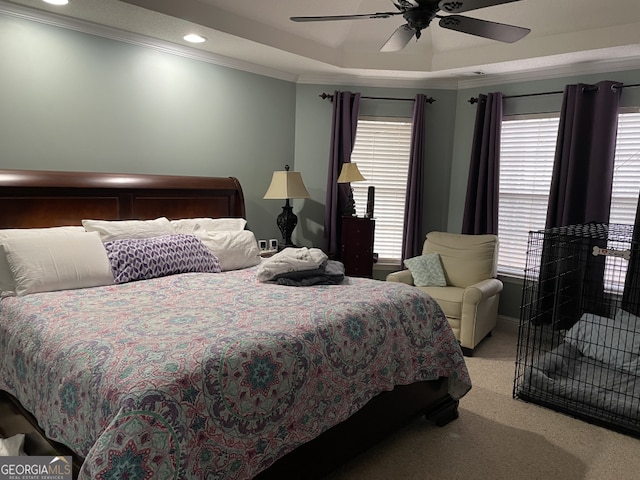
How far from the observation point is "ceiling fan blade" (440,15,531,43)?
2.46 meters

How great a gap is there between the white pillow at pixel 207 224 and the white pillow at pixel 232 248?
118 millimetres

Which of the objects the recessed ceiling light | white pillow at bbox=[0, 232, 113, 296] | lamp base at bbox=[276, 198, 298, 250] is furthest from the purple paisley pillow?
the recessed ceiling light

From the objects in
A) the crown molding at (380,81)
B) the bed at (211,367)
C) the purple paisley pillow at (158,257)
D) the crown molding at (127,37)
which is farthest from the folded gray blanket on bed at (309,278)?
the crown molding at (380,81)

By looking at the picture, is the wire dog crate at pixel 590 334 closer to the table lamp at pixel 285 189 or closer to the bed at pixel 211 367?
the bed at pixel 211 367

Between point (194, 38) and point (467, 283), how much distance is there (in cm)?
317

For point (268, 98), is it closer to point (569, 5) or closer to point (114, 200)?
point (114, 200)

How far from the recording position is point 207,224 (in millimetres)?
3922

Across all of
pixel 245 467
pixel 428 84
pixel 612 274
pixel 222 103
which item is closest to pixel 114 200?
pixel 222 103

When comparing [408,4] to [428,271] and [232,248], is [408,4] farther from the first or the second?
[428,271]

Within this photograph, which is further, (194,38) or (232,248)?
(194,38)

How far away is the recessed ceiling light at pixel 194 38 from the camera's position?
364 cm

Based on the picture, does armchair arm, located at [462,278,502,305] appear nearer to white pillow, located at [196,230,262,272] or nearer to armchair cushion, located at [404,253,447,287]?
armchair cushion, located at [404,253,447,287]

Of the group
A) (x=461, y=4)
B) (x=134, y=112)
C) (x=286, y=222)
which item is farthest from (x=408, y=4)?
(x=286, y=222)

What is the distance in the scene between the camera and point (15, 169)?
3.13 metres
